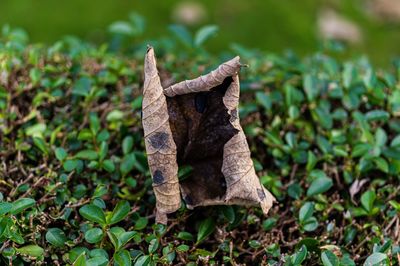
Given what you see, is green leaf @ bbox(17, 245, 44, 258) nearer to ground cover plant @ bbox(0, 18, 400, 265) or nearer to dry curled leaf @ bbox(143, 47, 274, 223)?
ground cover plant @ bbox(0, 18, 400, 265)

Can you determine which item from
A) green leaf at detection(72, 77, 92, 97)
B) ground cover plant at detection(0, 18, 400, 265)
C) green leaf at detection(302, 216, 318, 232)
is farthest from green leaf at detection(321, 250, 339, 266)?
green leaf at detection(72, 77, 92, 97)

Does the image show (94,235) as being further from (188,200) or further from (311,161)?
(311,161)

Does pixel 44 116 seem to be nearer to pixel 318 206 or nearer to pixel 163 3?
pixel 318 206

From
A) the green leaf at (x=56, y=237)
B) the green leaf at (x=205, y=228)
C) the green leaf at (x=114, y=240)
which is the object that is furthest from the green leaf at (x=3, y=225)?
the green leaf at (x=205, y=228)

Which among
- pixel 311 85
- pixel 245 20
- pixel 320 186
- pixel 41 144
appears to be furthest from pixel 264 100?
pixel 245 20

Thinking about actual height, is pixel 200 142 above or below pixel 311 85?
below

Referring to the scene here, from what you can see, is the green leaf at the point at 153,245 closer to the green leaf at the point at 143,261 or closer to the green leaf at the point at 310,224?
the green leaf at the point at 143,261
